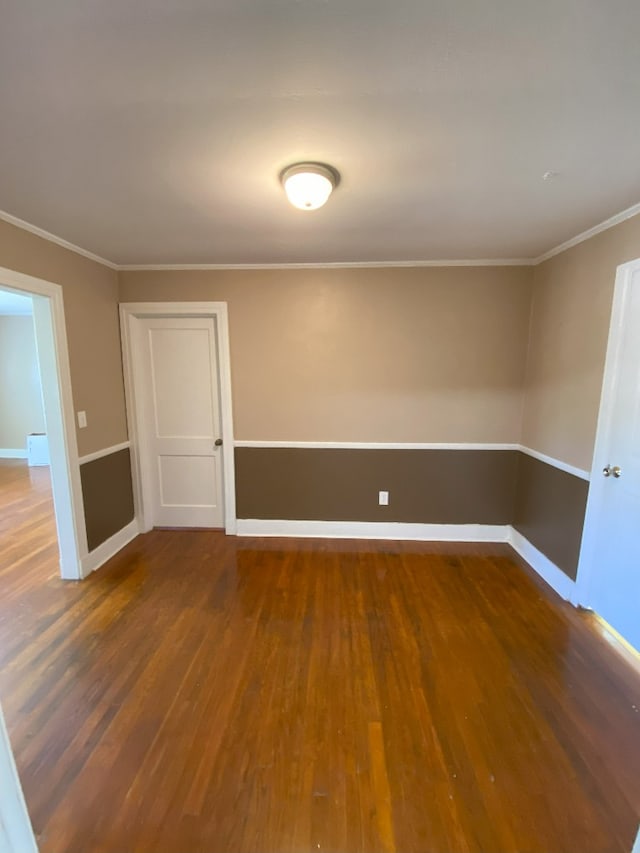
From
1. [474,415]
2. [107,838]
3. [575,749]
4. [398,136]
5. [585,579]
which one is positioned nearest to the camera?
[107,838]

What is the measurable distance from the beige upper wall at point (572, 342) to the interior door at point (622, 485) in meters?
0.11

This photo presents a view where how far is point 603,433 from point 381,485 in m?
1.70

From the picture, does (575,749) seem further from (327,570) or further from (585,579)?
(327,570)

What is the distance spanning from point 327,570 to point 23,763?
6.31ft

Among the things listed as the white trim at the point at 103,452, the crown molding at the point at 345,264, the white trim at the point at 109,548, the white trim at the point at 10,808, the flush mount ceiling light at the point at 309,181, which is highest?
the crown molding at the point at 345,264

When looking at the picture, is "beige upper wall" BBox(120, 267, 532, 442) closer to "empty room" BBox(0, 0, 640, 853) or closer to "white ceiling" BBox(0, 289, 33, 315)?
"empty room" BBox(0, 0, 640, 853)

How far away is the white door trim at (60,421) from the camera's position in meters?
2.49

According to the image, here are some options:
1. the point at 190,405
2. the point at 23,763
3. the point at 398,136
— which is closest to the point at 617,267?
the point at 398,136

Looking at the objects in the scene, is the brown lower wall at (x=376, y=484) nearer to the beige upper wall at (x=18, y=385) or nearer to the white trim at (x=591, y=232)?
the white trim at (x=591, y=232)

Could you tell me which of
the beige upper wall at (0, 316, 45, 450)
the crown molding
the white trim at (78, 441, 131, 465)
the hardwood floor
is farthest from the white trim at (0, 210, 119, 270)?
the beige upper wall at (0, 316, 45, 450)

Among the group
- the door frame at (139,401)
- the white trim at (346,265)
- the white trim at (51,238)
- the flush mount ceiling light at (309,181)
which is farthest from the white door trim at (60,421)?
the flush mount ceiling light at (309,181)

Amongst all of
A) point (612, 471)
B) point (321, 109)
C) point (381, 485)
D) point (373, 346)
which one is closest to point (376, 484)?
point (381, 485)

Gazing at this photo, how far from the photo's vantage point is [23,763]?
1.45 metres

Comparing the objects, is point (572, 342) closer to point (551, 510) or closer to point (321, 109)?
point (551, 510)
